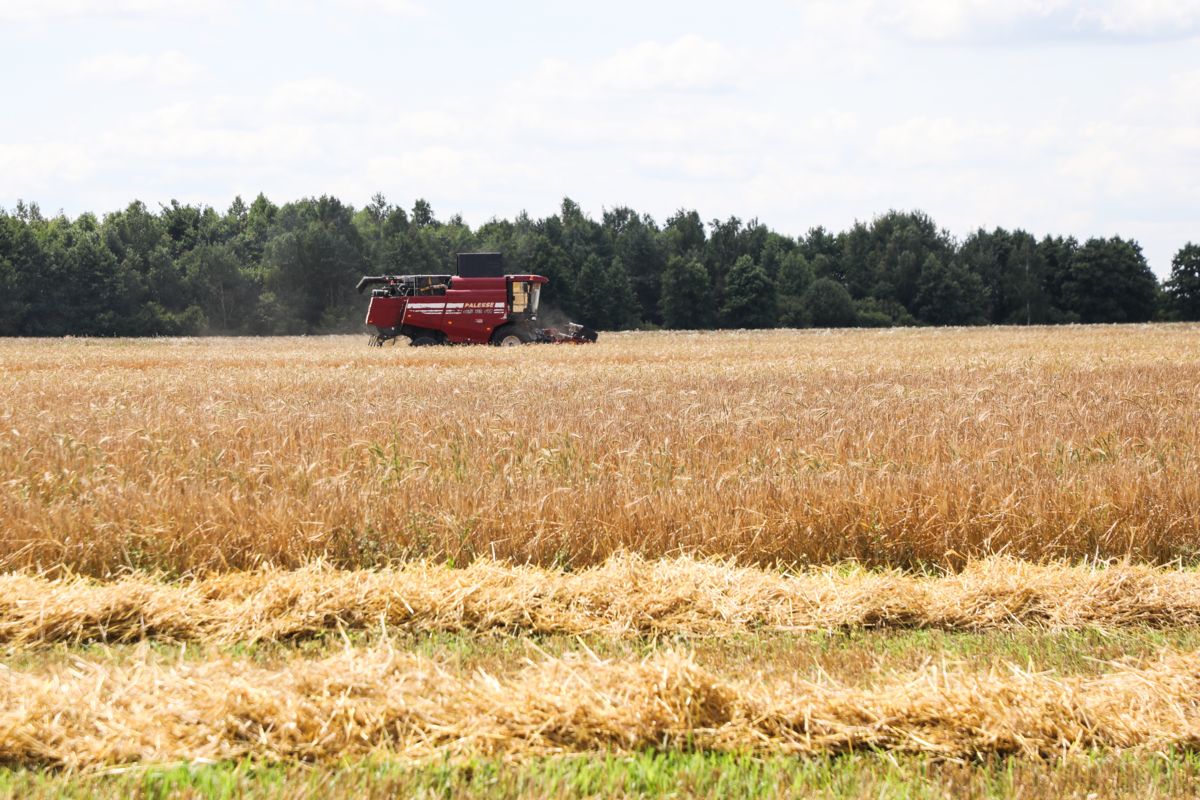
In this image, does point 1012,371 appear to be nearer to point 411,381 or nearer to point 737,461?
point 411,381

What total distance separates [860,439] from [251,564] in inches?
223

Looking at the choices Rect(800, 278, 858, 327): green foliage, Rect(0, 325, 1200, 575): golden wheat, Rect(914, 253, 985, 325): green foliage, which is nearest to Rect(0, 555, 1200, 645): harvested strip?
Rect(0, 325, 1200, 575): golden wheat

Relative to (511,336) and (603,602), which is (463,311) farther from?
(603,602)

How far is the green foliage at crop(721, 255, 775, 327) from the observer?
290ft

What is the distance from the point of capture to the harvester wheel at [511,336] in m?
35.4

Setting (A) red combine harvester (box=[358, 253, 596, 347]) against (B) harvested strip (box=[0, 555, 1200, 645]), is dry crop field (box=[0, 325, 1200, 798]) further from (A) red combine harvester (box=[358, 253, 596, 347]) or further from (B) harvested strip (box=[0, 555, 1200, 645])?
(A) red combine harvester (box=[358, 253, 596, 347])

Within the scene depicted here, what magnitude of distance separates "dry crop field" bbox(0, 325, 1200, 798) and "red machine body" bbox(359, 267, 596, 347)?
22772 mm

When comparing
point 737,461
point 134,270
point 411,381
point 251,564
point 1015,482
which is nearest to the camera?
point 251,564

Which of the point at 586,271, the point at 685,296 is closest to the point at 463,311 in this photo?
the point at 586,271

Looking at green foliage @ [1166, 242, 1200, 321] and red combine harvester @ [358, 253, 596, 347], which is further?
green foliage @ [1166, 242, 1200, 321]

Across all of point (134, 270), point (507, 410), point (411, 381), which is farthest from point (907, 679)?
point (134, 270)

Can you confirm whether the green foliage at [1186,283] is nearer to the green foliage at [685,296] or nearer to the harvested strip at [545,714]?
the green foliage at [685,296]

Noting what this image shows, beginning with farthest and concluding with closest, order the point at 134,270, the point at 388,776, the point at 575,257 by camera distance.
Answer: the point at 575,257
the point at 134,270
the point at 388,776

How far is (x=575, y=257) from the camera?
88.1 meters
